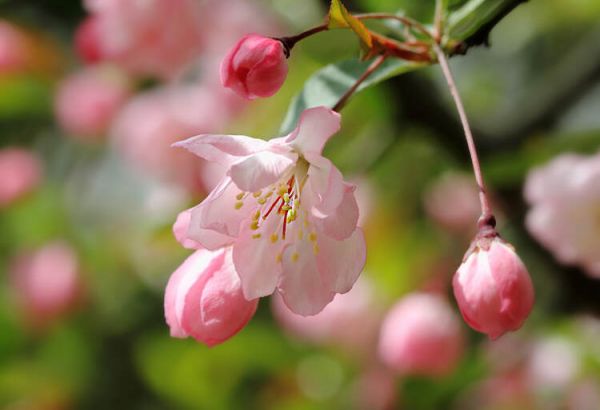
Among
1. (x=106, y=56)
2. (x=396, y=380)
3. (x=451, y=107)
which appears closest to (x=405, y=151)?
(x=451, y=107)

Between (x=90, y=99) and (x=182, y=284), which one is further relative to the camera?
(x=90, y=99)

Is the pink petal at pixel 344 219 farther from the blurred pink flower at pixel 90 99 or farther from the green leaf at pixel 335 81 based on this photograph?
the blurred pink flower at pixel 90 99

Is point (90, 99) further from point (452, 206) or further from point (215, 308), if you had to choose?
point (215, 308)

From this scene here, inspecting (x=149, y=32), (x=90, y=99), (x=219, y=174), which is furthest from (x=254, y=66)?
(x=90, y=99)

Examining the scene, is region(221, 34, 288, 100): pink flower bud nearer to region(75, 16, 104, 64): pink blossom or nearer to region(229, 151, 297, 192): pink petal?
region(229, 151, 297, 192): pink petal

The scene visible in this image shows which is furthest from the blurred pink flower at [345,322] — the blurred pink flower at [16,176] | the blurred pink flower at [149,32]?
the blurred pink flower at [16,176]

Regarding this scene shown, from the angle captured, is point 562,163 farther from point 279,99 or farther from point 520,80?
point 520,80
